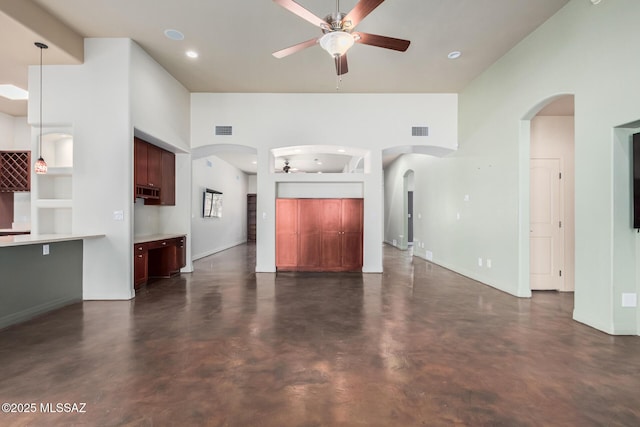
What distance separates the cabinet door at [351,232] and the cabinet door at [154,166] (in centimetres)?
374

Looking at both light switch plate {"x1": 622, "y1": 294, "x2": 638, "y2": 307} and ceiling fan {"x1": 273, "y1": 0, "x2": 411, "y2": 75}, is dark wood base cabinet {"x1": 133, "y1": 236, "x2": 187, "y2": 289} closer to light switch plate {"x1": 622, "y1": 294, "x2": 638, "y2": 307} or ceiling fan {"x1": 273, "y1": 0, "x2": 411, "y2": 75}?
ceiling fan {"x1": 273, "y1": 0, "x2": 411, "y2": 75}

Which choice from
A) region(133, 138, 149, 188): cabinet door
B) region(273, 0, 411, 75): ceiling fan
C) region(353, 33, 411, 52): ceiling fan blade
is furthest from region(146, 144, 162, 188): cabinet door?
region(353, 33, 411, 52): ceiling fan blade

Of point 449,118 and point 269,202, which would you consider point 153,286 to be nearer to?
point 269,202

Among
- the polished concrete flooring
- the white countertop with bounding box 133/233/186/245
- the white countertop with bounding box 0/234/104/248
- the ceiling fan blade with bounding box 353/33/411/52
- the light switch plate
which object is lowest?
the polished concrete flooring

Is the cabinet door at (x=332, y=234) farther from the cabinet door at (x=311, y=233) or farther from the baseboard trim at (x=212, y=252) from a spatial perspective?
the baseboard trim at (x=212, y=252)

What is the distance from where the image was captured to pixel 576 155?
3.63 metres

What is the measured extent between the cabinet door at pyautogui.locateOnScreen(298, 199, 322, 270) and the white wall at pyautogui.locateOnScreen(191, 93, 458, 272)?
72 cm

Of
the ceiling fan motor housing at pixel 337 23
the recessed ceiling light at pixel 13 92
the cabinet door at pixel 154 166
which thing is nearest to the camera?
the ceiling fan motor housing at pixel 337 23

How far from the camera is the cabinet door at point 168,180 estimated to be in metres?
5.87

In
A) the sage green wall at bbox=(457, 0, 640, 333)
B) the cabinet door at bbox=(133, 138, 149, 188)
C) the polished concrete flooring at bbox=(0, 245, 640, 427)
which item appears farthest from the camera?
the cabinet door at bbox=(133, 138, 149, 188)

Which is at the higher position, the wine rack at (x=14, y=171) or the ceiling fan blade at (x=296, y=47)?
the ceiling fan blade at (x=296, y=47)

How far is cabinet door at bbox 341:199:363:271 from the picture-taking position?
21.5 ft

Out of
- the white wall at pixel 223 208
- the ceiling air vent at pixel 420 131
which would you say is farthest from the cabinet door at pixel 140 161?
the ceiling air vent at pixel 420 131

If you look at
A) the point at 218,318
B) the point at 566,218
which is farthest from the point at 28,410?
the point at 566,218
